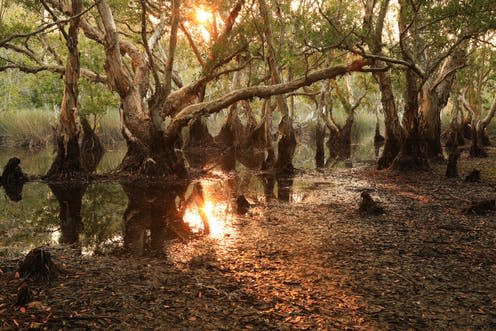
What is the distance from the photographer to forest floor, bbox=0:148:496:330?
452 cm

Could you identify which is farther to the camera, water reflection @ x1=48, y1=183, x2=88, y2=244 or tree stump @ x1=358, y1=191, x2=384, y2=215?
tree stump @ x1=358, y1=191, x2=384, y2=215

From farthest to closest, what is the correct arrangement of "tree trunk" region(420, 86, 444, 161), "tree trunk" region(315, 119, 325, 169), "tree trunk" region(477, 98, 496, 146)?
"tree trunk" region(477, 98, 496, 146) → "tree trunk" region(315, 119, 325, 169) → "tree trunk" region(420, 86, 444, 161)

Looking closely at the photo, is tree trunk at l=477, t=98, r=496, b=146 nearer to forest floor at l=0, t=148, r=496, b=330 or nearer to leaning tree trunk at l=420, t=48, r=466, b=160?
leaning tree trunk at l=420, t=48, r=466, b=160

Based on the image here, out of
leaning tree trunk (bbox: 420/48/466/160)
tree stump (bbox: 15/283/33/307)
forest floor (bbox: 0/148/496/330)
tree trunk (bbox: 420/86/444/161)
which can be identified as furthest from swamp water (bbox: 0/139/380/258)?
leaning tree trunk (bbox: 420/48/466/160)

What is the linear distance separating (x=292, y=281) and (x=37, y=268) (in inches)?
133

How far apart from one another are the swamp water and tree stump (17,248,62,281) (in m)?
1.44

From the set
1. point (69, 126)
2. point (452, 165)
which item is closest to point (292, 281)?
point (452, 165)

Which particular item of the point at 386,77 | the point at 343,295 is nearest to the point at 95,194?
the point at 343,295

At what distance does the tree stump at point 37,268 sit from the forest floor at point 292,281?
13 centimetres

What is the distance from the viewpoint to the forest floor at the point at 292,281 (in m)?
4.52

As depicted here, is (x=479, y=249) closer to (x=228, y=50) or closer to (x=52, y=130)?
(x=228, y=50)

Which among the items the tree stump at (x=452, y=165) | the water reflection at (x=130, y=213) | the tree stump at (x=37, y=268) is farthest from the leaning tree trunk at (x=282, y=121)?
the tree stump at (x=37, y=268)

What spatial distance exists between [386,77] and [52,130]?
27454mm

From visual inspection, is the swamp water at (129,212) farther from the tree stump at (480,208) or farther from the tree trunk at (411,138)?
the tree trunk at (411,138)
